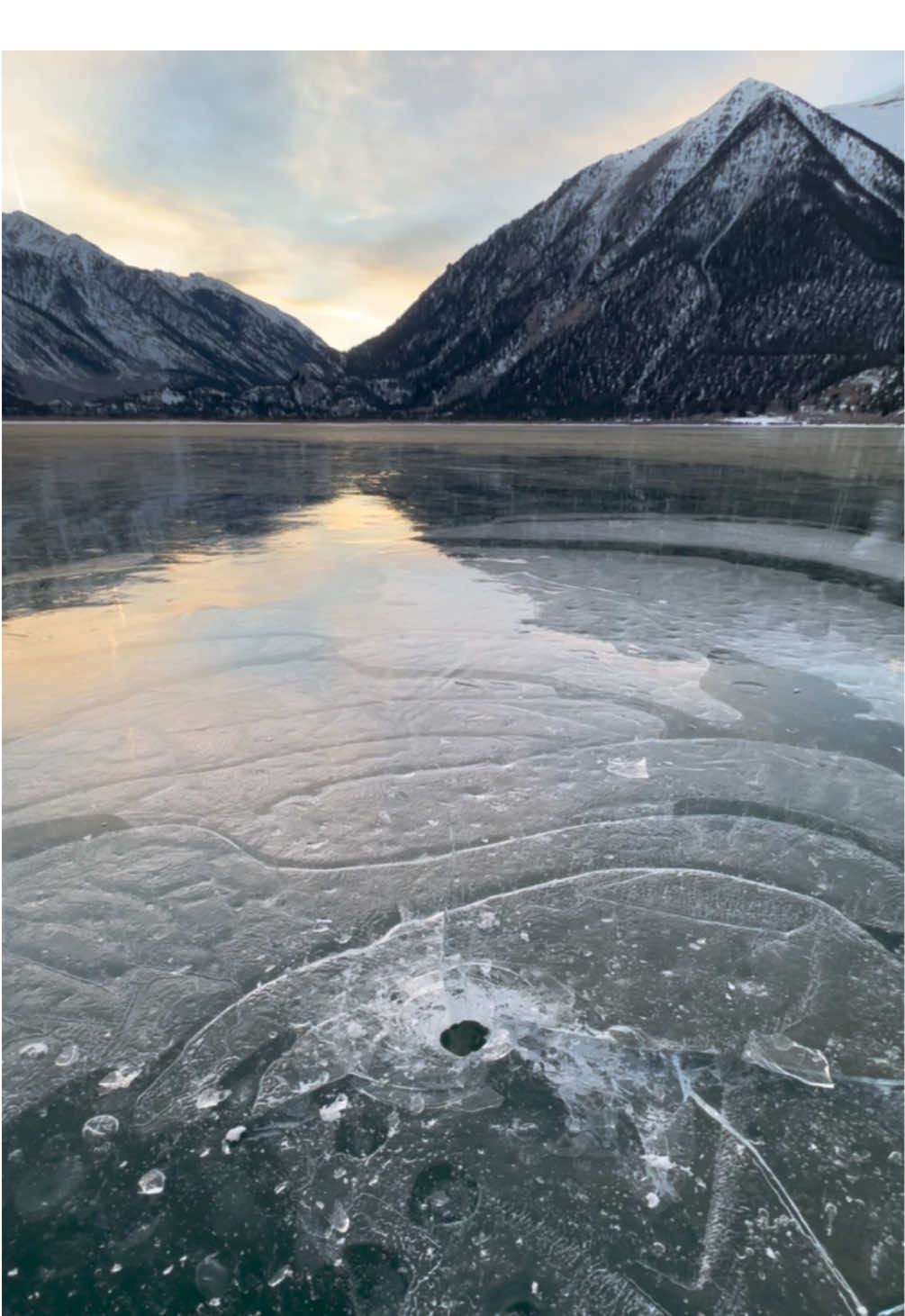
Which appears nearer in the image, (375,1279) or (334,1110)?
(375,1279)

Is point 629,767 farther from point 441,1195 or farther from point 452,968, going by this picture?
point 441,1195

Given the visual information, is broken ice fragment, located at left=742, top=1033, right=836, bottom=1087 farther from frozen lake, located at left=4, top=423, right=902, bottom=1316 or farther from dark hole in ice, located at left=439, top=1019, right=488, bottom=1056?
dark hole in ice, located at left=439, top=1019, right=488, bottom=1056

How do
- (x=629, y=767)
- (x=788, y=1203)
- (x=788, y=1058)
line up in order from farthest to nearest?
(x=629, y=767), (x=788, y=1058), (x=788, y=1203)

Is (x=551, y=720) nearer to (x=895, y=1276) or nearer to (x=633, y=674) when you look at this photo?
(x=633, y=674)

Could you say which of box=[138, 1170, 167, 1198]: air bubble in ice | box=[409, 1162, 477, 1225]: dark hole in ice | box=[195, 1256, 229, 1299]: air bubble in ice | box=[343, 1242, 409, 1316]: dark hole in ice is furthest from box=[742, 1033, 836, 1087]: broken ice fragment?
box=[138, 1170, 167, 1198]: air bubble in ice

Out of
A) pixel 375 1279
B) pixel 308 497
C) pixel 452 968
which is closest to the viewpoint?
pixel 375 1279

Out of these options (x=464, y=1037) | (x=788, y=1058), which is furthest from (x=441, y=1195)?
(x=788, y=1058)

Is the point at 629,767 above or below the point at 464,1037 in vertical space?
above

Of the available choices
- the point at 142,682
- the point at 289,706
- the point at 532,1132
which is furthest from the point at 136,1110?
the point at 142,682

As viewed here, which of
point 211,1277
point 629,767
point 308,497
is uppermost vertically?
point 308,497
